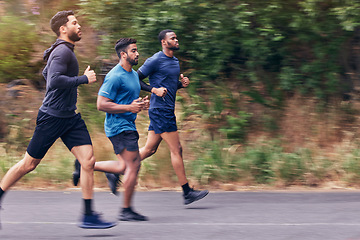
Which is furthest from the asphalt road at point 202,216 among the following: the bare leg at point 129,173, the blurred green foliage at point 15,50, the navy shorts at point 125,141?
the blurred green foliage at point 15,50

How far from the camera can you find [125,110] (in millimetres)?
6125

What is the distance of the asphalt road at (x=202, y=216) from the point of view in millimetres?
5664

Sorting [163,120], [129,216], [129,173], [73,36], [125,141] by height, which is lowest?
[129,216]

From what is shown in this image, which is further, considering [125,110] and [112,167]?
[112,167]

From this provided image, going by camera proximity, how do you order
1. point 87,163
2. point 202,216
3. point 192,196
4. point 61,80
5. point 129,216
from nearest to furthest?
A: point 61,80 → point 87,163 → point 129,216 → point 202,216 → point 192,196

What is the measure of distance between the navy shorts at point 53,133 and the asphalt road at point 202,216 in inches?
32.5

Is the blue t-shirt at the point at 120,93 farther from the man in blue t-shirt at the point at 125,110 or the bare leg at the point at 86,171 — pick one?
the bare leg at the point at 86,171

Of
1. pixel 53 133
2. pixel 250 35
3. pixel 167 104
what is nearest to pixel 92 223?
pixel 53 133

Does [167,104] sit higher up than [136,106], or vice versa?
[136,106]

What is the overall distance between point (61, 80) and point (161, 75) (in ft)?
5.82

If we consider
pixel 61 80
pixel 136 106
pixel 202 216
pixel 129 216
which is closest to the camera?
pixel 61 80

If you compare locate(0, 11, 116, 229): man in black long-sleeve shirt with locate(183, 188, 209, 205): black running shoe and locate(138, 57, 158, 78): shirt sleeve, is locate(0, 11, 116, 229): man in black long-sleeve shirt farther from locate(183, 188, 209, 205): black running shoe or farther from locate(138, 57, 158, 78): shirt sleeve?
locate(183, 188, 209, 205): black running shoe

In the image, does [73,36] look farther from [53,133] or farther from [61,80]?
[53,133]

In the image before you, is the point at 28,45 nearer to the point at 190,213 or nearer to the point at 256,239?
the point at 190,213
